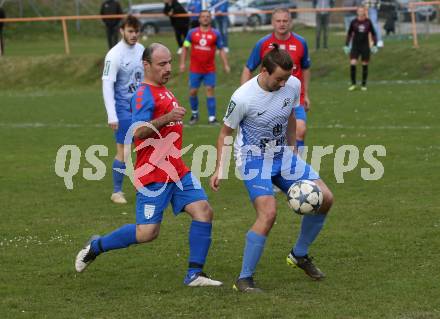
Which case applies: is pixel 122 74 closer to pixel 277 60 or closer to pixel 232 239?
pixel 232 239

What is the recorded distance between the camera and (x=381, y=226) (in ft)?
33.8

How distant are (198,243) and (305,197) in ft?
3.26

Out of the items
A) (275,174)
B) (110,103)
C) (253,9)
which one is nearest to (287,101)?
(275,174)

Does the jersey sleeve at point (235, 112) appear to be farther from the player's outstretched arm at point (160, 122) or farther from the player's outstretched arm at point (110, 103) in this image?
the player's outstretched arm at point (110, 103)

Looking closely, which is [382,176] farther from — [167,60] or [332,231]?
[167,60]

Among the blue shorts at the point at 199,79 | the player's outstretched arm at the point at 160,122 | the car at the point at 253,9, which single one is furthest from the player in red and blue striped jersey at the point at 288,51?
the car at the point at 253,9

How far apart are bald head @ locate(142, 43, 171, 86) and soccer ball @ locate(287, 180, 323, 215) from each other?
1.41m

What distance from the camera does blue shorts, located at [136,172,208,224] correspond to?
8062mm

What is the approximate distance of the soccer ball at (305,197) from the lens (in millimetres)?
7871

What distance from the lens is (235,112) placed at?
8.01m

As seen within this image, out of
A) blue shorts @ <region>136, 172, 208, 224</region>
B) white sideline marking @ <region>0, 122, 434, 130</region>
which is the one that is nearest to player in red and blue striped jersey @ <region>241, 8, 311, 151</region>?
blue shorts @ <region>136, 172, 208, 224</region>

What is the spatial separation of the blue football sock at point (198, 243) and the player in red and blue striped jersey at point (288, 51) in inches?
164

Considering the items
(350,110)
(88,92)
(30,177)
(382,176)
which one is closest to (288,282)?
(382,176)

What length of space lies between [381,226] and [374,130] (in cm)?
794
